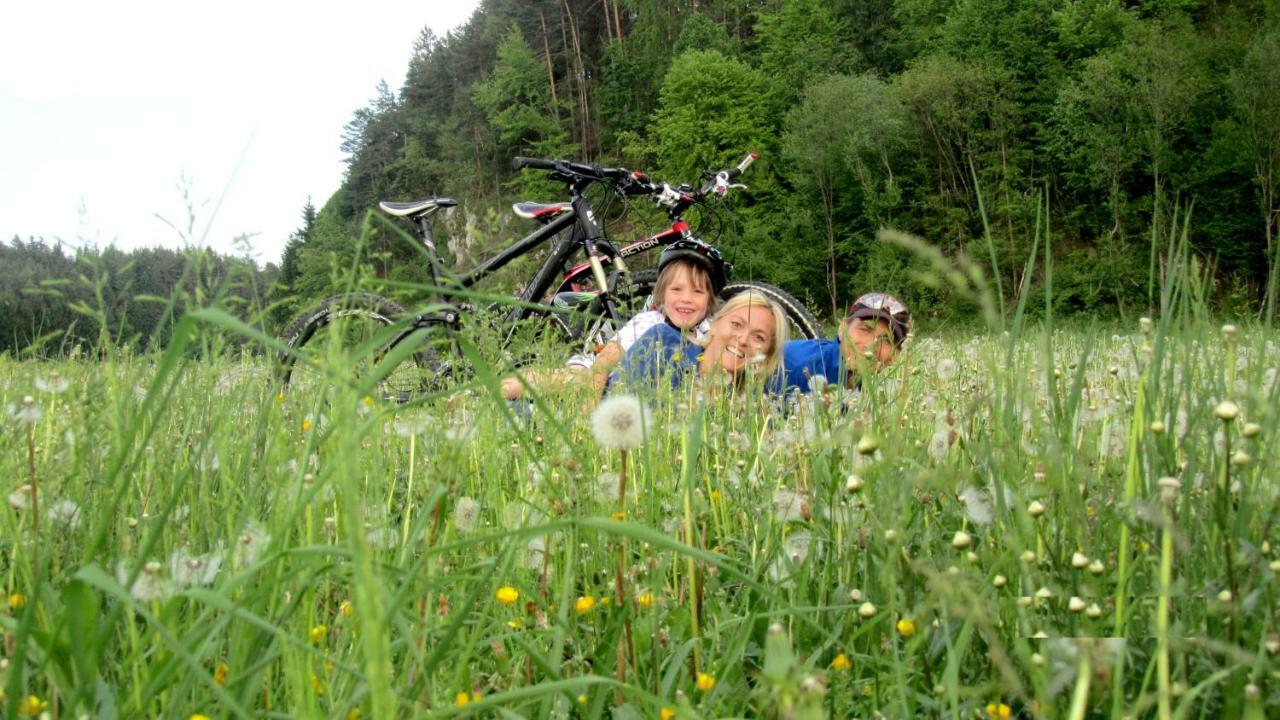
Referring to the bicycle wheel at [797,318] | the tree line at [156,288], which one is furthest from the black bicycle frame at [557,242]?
the tree line at [156,288]

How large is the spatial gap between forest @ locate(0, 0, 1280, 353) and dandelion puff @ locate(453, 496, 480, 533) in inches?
835

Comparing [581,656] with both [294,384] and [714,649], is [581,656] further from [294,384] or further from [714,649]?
[294,384]

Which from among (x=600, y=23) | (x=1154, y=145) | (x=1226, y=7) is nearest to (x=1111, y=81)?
(x=1154, y=145)

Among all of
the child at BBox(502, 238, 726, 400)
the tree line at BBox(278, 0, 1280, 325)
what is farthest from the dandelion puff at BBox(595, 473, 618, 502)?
the tree line at BBox(278, 0, 1280, 325)

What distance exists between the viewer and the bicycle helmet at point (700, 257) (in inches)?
216

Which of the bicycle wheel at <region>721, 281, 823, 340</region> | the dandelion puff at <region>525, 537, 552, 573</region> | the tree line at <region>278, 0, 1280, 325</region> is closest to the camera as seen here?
the dandelion puff at <region>525, 537, 552, 573</region>

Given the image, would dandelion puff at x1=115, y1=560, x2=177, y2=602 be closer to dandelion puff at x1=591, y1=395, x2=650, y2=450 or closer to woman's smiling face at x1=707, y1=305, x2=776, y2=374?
dandelion puff at x1=591, y1=395, x2=650, y2=450

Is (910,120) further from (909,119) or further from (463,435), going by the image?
(463,435)

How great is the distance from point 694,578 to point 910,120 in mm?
45048

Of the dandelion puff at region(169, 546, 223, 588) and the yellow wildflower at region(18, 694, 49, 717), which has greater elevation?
the dandelion puff at region(169, 546, 223, 588)

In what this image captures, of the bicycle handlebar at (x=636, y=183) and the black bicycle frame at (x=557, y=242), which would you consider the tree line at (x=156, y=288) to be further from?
the bicycle handlebar at (x=636, y=183)

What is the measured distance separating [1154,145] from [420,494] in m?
41.3

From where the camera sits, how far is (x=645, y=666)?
1.17 metres

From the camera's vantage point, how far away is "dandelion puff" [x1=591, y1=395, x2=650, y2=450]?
3.79ft
